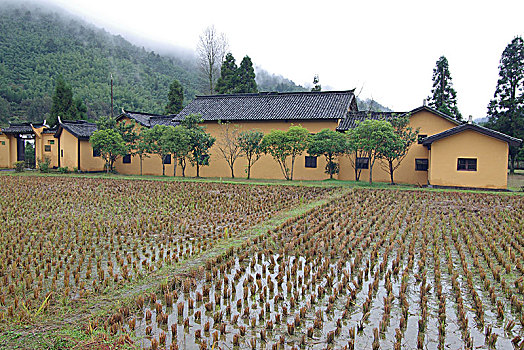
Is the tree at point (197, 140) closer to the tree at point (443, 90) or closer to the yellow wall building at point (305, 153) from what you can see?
the yellow wall building at point (305, 153)

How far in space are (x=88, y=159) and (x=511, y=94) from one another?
29.1 metres

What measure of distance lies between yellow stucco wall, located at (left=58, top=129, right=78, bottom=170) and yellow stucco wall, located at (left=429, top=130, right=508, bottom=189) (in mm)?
21870

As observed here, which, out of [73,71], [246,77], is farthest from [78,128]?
[73,71]

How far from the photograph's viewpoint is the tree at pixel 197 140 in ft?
74.4

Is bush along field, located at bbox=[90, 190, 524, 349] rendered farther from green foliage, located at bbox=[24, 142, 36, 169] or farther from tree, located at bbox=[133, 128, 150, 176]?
green foliage, located at bbox=[24, 142, 36, 169]

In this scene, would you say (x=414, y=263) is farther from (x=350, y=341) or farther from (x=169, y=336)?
(x=169, y=336)

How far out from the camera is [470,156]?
1717cm

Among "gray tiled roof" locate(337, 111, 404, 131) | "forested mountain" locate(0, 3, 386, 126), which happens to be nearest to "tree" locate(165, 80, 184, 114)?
"forested mountain" locate(0, 3, 386, 126)

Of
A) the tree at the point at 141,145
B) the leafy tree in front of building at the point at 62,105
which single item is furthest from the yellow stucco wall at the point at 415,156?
the leafy tree in front of building at the point at 62,105

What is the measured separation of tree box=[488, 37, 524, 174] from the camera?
85.1 ft

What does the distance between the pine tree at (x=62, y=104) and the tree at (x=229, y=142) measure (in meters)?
15.6

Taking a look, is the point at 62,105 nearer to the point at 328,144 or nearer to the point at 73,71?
the point at 73,71

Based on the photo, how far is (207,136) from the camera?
23203 mm

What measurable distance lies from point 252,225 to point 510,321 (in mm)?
5849
